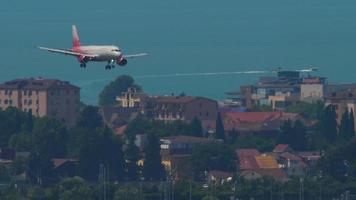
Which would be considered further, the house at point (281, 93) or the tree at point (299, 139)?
the house at point (281, 93)

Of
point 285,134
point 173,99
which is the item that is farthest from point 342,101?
point 285,134

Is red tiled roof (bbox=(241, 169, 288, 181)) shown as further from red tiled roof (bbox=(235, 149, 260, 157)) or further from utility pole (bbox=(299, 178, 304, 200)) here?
utility pole (bbox=(299, 178, 304, 200))

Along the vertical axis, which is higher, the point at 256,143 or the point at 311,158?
the point at 256,143

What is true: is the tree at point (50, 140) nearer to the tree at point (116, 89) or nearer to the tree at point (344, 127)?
the tree at point (344, 127)

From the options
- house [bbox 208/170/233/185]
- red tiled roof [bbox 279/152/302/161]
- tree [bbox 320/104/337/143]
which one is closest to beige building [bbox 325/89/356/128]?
tree [bbox 320/104/337/143]

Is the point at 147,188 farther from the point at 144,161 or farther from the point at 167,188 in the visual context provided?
the point at 144,161

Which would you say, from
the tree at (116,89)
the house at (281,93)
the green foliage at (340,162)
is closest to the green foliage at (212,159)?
the green foliage at (340,162)

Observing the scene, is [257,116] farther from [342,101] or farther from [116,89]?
[116,89]
